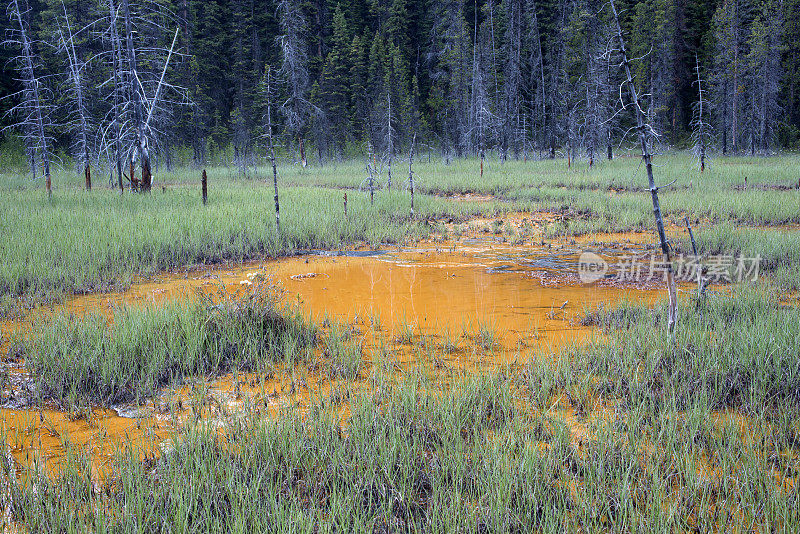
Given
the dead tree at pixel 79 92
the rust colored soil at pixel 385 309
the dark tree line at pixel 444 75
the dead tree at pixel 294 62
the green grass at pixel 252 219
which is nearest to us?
the rust colored soil at pixel 385 309

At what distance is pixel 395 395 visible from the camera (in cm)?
379

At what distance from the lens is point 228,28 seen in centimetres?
4019

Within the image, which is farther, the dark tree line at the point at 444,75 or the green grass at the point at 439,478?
the dark tree line at the point at 444,75

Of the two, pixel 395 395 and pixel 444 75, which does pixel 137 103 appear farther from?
pixel 444 75

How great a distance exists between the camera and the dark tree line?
101 ft

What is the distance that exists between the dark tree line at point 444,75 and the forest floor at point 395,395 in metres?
22.0

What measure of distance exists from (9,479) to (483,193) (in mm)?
18890

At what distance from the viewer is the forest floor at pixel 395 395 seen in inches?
103

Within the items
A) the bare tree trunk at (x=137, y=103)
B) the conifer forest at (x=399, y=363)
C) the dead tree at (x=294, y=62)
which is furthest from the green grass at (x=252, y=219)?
the dead tree at (x=294, y=62)

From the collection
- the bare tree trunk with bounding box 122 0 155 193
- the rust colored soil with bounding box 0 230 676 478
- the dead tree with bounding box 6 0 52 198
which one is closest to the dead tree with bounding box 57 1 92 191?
the dead tree with bounding box 6 0 52 198

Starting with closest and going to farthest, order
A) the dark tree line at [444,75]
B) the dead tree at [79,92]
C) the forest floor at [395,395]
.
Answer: the forest floor at [395,395]
the dead tree at [79,92]
the dark tree line at [444,75]

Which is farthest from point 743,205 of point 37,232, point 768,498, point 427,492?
point 37,232

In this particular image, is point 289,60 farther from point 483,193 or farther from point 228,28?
point 483,193

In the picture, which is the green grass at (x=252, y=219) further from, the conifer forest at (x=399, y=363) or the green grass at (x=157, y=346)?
the green grass at (x=157, y=346)
